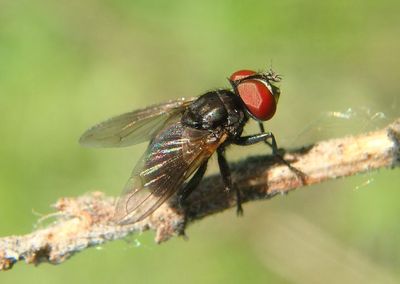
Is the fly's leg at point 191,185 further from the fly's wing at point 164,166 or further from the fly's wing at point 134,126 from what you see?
the fly's wing at point 134,126

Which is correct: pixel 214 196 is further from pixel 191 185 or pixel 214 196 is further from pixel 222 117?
pixel 222 117

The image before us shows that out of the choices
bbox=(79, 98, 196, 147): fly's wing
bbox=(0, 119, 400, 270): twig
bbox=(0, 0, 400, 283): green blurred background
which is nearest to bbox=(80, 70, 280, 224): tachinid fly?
bbox=(79, 98, 196, 147): fly's wing

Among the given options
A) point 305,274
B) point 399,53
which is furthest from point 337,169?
point 399,53

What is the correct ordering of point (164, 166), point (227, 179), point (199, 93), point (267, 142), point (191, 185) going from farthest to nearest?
point (199, 93) → point (267, 142) → point (164, 166) → point (191, 185) → point (227, 179)

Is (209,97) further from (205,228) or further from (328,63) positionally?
(328,63)

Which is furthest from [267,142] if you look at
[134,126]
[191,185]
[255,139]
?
[134,126]

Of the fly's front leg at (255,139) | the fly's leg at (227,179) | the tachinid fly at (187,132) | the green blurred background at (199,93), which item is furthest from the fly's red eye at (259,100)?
the green blurred background at (199,93)
